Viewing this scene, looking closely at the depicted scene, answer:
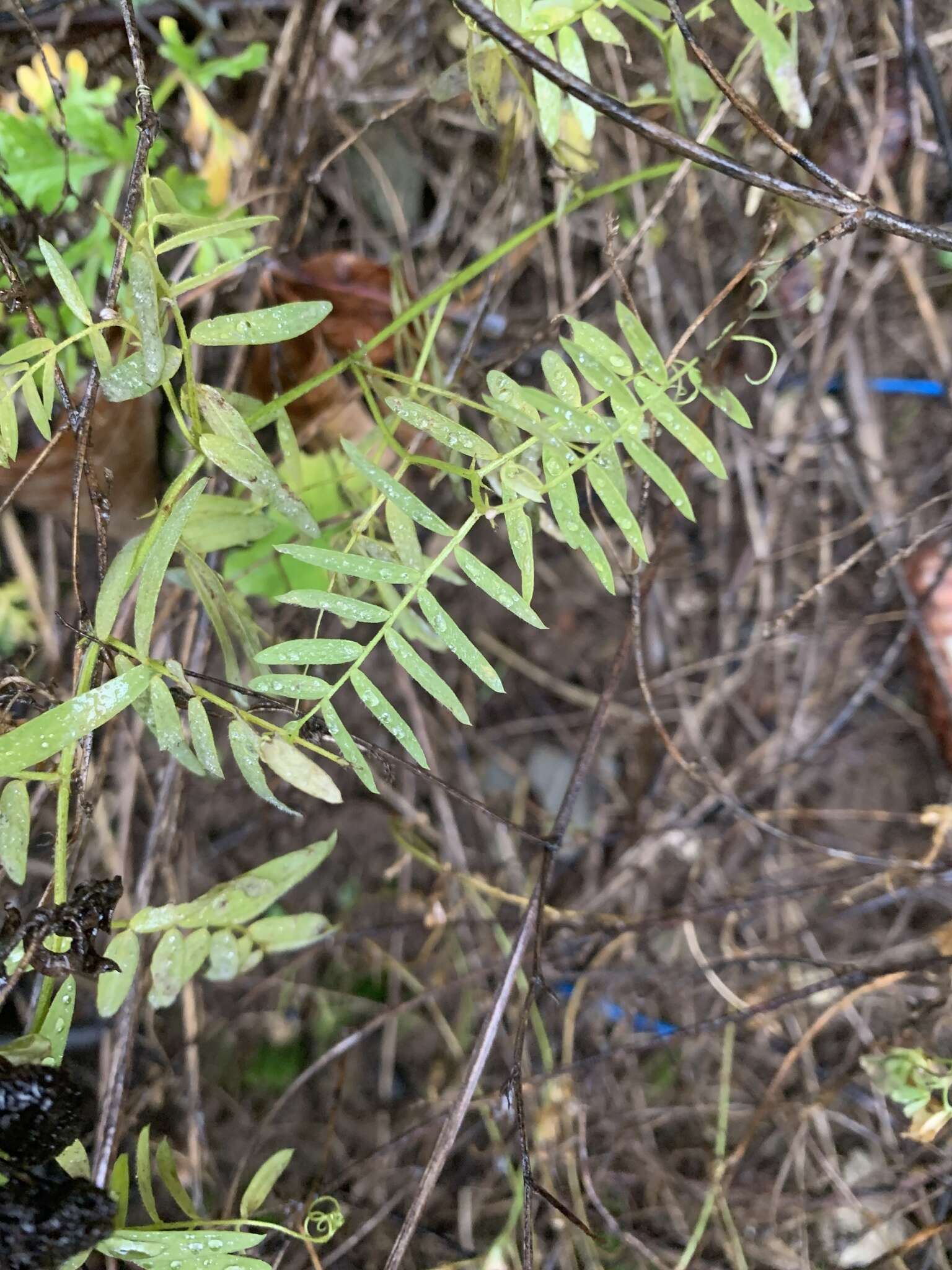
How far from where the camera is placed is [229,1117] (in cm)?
162

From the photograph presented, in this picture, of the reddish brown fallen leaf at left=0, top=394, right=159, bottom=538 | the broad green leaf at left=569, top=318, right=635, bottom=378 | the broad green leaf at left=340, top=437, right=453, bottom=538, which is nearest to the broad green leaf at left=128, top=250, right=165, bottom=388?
the broad green leaf at left=340, top=437, right=453, bottom=538

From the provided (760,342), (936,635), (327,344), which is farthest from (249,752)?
(936,635)

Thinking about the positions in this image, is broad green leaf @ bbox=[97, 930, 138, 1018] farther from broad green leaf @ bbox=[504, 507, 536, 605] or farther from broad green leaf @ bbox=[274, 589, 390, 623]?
broad green leaf @ bbox=[504, 507, 536, 605]

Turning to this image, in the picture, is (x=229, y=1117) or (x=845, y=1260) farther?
(x=229, y=1117)

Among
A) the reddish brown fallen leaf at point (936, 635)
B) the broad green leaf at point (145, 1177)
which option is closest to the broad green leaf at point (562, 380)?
the broad green leaf at point (145, 1177)

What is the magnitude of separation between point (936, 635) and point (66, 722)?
1561mm

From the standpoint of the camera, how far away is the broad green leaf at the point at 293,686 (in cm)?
71

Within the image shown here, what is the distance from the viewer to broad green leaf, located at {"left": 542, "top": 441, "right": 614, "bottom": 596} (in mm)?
739

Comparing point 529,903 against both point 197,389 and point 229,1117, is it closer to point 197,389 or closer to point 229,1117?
point 197,389

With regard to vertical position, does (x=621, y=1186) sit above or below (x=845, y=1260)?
above

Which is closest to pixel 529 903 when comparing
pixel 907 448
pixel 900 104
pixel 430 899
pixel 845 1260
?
pixel 430 899

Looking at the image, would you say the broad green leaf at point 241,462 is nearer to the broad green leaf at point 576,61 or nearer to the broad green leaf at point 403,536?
the broad green leaf at point 403,536

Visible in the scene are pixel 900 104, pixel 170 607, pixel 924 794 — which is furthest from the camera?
pixel 924 794

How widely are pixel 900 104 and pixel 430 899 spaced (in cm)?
168
